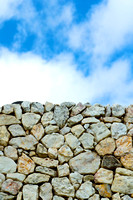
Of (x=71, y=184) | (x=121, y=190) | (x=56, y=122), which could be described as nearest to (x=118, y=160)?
→ (x=121, y=190)

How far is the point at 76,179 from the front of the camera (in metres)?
5.36

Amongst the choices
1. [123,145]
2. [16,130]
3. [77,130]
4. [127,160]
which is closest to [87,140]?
[77,130]

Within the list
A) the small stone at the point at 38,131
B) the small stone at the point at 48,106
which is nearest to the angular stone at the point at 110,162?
the small stone at the point at 38,131

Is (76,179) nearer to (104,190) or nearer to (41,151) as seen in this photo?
(104,190)

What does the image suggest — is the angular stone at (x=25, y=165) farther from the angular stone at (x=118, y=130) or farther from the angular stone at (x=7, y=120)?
the angular stone at (x=118, y=130)

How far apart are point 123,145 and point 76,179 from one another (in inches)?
47.8

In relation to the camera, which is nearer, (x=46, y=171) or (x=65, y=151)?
(x=46, y=171)

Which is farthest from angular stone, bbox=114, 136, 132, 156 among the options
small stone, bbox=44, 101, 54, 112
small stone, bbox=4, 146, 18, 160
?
small stone, bbox=4, 146, 18, 160

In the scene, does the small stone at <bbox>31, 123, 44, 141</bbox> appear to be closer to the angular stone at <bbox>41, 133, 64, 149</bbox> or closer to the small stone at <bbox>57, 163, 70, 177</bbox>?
the angular stone at <bbox>41, 133, 64, 149</bbox>

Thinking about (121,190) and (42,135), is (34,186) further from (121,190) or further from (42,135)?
(121,190)

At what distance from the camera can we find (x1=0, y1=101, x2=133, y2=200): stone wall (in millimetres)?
5328

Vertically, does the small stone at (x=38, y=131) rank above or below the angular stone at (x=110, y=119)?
below

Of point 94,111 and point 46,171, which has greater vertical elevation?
point 94,111

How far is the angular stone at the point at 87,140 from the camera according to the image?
18.3ft
